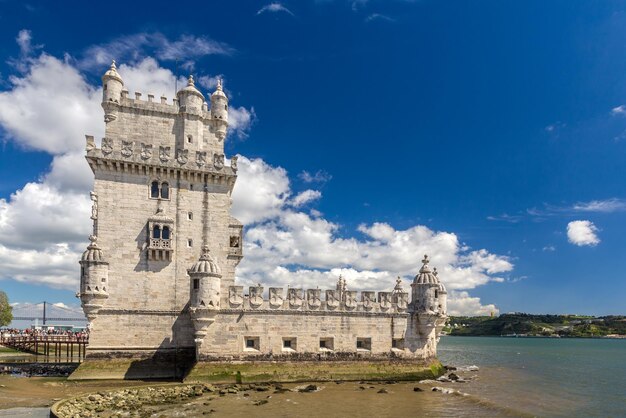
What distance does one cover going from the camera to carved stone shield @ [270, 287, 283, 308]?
29.9m

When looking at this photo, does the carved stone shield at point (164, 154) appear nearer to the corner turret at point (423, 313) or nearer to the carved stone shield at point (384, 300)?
the carved stone shield at point (384, 300)

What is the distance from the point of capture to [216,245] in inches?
1255

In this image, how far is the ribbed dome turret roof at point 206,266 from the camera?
2843 centimetres

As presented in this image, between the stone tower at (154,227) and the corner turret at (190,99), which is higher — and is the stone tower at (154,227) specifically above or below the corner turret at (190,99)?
below

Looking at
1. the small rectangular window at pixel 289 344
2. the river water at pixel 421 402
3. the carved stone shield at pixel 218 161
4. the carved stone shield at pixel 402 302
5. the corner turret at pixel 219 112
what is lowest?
the river water at pixel 421 402

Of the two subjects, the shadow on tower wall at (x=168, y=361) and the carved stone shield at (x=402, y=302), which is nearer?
the shadow on tower wall at (x=168, y=361)

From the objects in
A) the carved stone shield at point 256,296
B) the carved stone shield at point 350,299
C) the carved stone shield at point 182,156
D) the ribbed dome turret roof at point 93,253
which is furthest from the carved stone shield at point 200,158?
the carved stone shield at point 350,299

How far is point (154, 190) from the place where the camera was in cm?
3144

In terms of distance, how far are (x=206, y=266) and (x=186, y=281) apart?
3494mm

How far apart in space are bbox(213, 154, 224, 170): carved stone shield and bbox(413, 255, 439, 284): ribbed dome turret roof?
16.8 m

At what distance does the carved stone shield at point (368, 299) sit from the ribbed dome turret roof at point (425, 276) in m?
3.66

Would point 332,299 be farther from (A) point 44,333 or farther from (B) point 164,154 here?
(A) point 44,333

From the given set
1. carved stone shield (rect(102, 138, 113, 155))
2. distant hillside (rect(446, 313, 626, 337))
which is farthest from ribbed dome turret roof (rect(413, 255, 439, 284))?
distant hillside (rect(446, 313, 626, 337))

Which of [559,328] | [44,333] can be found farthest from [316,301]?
[559,328]
